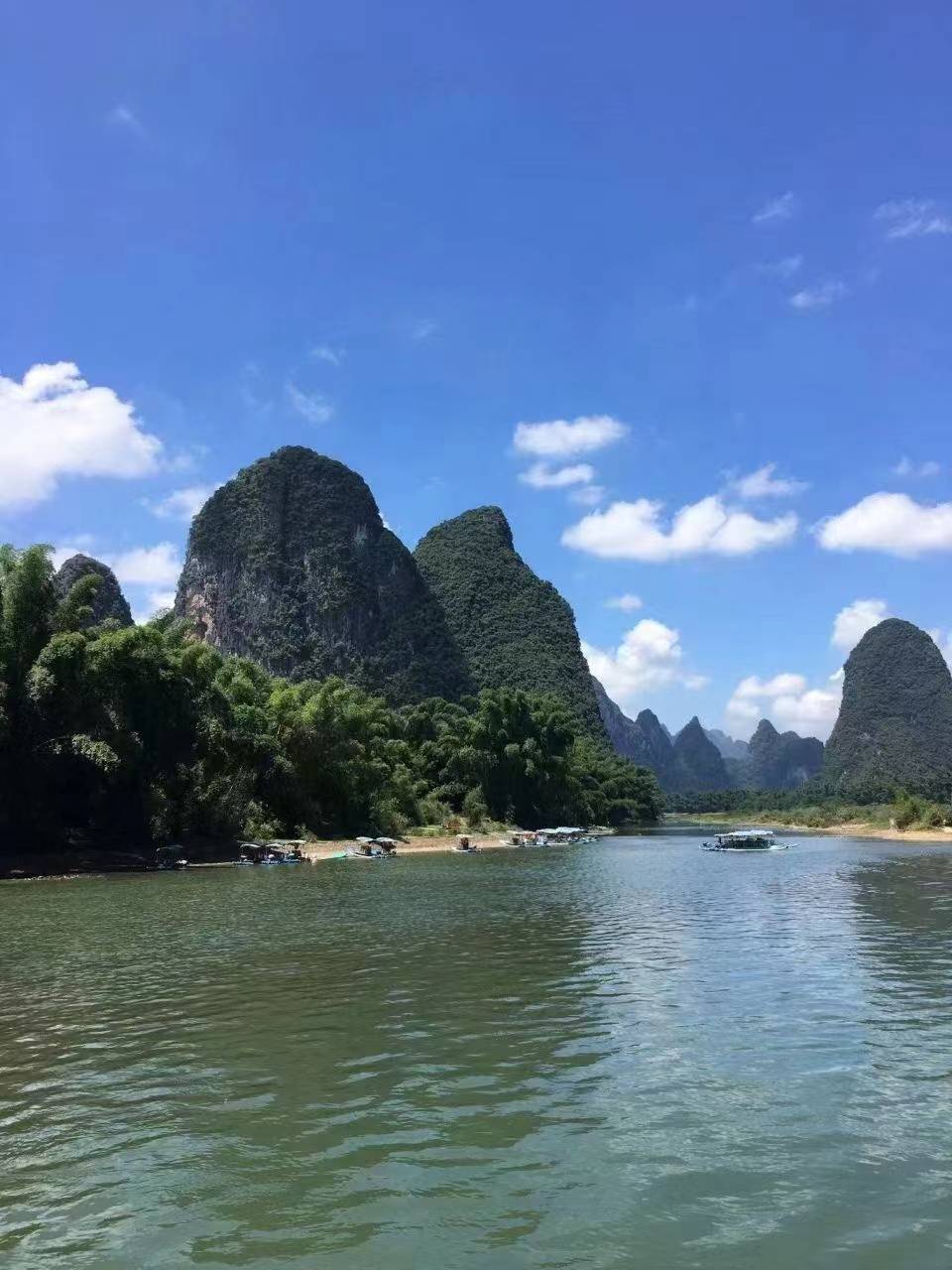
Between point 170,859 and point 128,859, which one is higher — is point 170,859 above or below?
below

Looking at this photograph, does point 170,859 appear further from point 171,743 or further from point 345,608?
point 345,608

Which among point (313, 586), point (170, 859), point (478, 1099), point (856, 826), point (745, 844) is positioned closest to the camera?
point (478, 1099)

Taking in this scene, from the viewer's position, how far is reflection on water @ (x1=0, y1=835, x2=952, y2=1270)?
5.34 m

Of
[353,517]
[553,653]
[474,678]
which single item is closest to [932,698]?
[553,653]

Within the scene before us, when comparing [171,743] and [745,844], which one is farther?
[745,844]

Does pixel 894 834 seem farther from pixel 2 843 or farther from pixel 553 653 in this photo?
pixel 553 653

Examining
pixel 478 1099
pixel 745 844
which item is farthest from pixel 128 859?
pixel 745 844

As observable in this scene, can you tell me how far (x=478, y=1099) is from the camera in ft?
25.2

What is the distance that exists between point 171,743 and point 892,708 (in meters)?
161


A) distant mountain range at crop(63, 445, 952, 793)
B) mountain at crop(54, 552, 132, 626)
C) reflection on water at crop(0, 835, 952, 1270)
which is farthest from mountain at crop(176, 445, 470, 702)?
reflection on water at crop(0, 835, 952, 1270)

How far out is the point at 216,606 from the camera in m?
124

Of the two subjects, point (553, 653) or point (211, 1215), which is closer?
point (211, 1215)

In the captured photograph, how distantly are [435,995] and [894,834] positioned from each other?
63.7 metres

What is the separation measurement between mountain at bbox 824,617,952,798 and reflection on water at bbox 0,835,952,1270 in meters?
156
